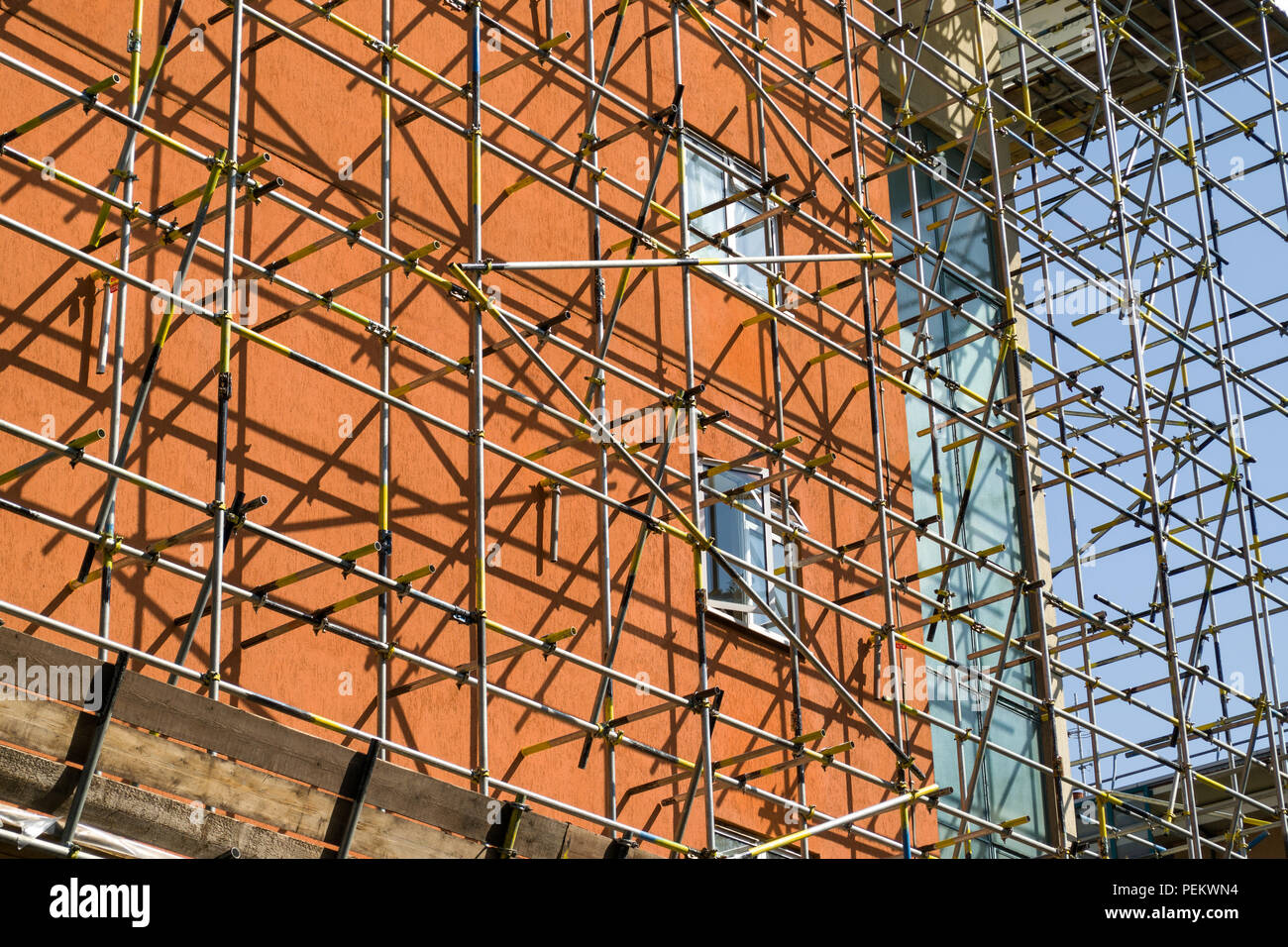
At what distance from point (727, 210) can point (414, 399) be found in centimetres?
404

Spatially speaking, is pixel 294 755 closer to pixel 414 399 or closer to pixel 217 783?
pixel 217 783

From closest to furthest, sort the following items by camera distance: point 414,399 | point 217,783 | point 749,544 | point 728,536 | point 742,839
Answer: point 217,783 < point 414,399 < point 742,839 < point 728,536 < point 749,544

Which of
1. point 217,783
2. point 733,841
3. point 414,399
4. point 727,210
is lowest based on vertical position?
point 217,783

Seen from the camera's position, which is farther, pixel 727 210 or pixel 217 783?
pixel 727 210

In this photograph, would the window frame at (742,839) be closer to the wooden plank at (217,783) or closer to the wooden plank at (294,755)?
the wooden plank at (294,755)

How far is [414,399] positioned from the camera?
467 inches

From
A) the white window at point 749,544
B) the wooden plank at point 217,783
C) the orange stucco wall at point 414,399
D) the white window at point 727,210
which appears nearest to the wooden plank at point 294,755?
the wooden plank at point 217,783

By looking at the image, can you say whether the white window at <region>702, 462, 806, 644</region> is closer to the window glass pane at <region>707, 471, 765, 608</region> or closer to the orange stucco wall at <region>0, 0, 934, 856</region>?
the window glass pane at <region>707, 471, 765, 608</region>

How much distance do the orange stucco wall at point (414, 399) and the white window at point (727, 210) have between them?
212mm

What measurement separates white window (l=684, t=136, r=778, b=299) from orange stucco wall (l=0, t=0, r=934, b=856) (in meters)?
0.21

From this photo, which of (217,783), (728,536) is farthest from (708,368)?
(217,783)

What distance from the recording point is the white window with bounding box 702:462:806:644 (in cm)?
1359

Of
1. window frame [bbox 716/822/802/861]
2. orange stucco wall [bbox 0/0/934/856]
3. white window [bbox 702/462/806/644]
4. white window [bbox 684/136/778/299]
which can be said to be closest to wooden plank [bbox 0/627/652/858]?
orange stucco wall [bbox 0/0/934/856]
